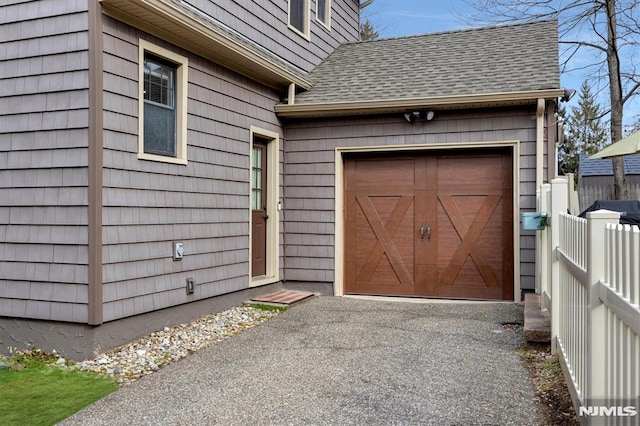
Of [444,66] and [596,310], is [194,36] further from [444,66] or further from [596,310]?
[596,310]

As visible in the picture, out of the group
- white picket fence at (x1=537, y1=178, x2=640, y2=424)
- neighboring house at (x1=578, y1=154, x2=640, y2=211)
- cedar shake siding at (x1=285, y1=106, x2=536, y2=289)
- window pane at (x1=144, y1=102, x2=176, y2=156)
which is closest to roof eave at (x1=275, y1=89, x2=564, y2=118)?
cedar shake siding at (x1=285, y1=106, x2=536, y2=289)

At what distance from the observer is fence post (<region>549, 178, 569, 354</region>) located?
4238 mm

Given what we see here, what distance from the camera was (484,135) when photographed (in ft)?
24.2

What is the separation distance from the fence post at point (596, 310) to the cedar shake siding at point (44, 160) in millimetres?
4062

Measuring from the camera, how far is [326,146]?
26.6 feet

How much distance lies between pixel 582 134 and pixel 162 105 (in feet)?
121

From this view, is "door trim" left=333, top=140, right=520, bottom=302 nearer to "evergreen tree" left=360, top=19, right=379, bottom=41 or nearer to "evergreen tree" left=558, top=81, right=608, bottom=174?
"evergreen tree" left=360, top=19, right=379, bottom=41

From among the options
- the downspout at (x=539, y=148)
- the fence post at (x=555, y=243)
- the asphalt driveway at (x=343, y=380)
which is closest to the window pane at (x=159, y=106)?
the asphalt driveway at (x=343, y=380)

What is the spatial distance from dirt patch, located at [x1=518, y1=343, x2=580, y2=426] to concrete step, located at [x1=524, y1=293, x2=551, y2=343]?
0.11m

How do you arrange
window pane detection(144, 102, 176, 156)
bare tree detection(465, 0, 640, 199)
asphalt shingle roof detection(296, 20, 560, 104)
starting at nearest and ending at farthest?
1. window pane detection(144, 102, 176, 156)
2. asphalt shingle roof detection(296, 20, 560, 104)
3. bare tree detection(465, 0, 640, 199)

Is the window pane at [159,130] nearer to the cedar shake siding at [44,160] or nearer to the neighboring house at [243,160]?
the neighboring house at [243,160]

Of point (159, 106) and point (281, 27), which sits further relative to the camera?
point (281, 27)

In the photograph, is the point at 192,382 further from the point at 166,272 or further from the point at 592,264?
the point at 592,264

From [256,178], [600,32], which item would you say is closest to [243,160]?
[256,178]
